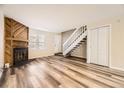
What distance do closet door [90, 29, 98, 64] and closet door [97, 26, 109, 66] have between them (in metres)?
0.18

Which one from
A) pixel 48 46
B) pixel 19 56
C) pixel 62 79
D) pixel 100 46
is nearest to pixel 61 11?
pixel 62 79

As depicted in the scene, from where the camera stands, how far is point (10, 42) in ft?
15.8

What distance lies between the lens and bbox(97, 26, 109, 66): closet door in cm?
455

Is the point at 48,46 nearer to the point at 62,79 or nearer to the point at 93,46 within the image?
the point at 93,46

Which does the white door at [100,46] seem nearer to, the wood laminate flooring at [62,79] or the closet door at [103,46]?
the closet door at [103,46]

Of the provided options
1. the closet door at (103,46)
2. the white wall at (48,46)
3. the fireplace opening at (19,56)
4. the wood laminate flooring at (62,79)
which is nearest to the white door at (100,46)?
Result: the closet door at (103,46)

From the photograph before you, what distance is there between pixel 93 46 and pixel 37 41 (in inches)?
161

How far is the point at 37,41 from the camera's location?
288 inches

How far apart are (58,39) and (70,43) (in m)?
2.20

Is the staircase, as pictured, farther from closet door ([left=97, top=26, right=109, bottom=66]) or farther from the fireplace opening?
the fireplace opening

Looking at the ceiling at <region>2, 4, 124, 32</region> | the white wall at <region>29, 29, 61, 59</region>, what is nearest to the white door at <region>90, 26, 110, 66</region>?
the ceiling at <region>2, 4, 124, 32</region>

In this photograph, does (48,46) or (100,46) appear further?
(48,46)
